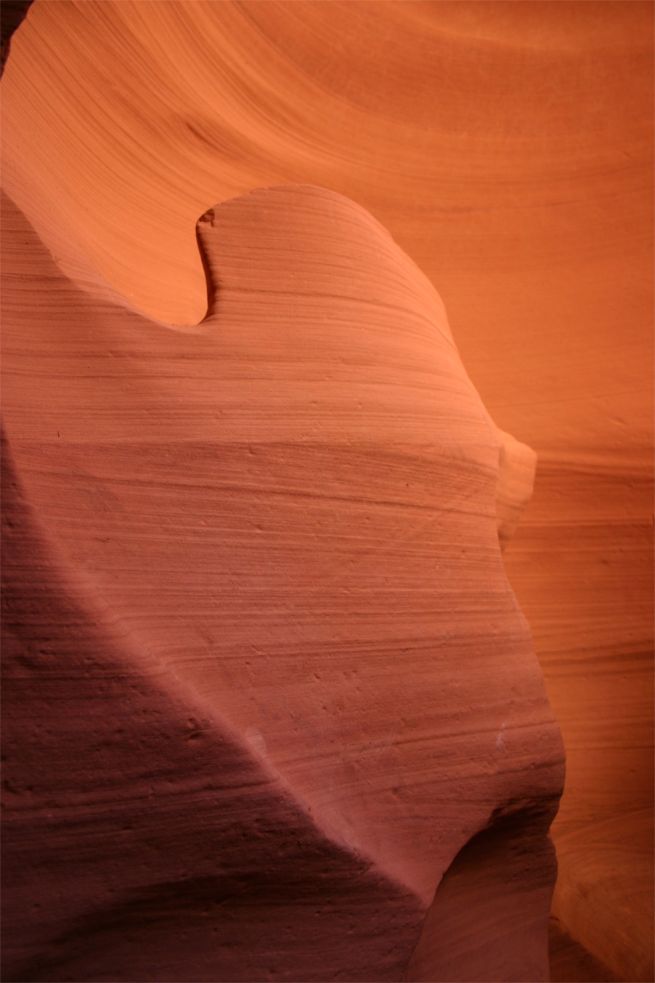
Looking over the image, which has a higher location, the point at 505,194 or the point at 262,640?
the point at 505,194

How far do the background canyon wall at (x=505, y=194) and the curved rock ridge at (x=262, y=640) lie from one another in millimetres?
426

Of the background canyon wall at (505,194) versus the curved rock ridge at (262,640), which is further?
the background canyon wall at (505,194)

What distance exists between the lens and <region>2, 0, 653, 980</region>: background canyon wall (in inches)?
63.6

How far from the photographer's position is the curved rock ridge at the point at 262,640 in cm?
90

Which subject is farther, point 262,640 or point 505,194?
point 505,194

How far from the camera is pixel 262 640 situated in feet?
3.37

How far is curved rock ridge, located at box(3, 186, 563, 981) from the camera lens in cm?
90

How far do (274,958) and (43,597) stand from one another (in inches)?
19.4

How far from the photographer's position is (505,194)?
2.11 meters

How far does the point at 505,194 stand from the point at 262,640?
1.50 meters

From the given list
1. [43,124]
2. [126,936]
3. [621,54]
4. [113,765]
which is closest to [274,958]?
[126,936]

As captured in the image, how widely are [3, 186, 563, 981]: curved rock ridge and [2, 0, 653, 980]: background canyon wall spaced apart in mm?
426

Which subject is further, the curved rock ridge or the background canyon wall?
the background canyon wall

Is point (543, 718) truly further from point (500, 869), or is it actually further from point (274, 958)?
point (274, 958)
